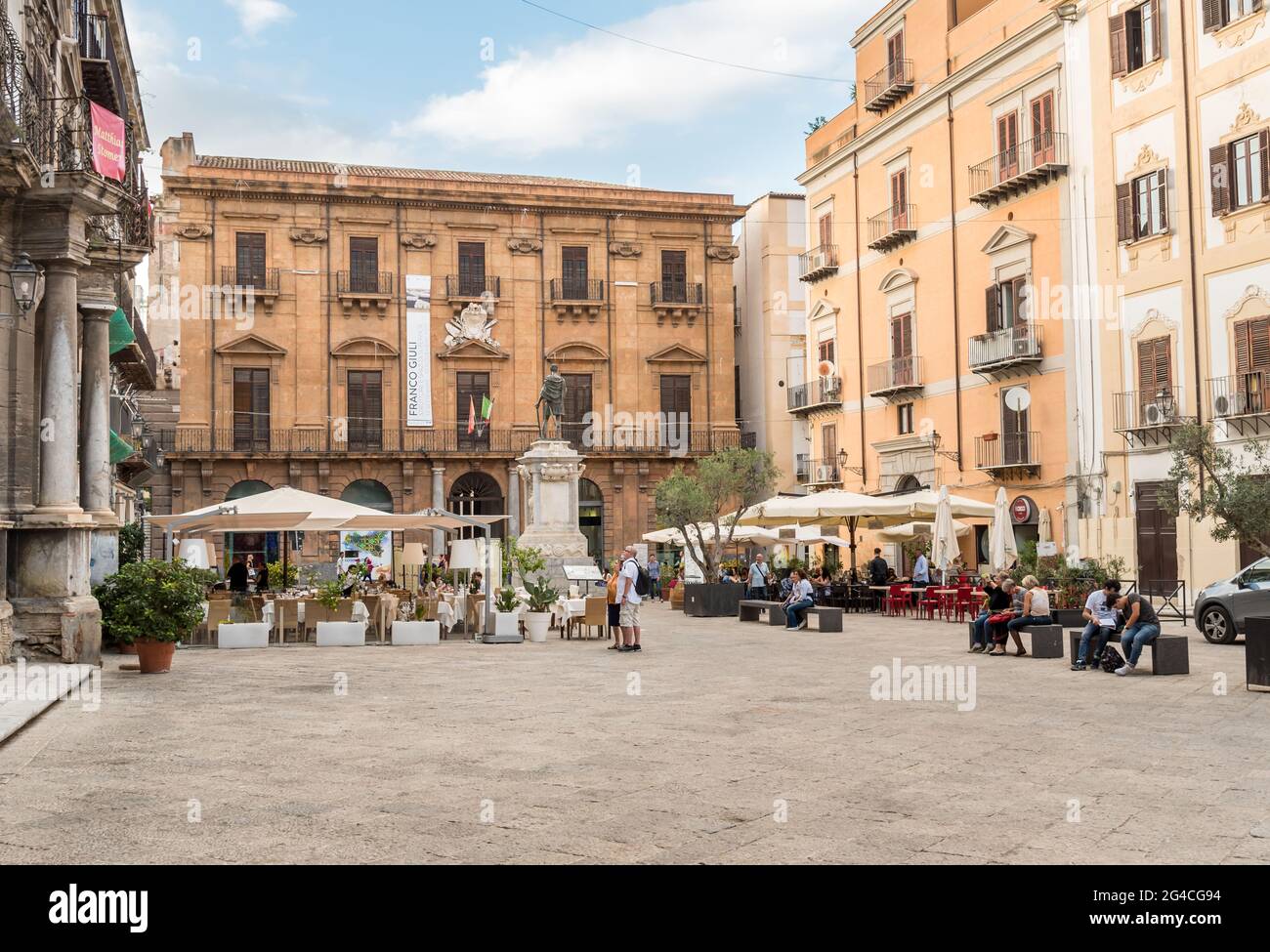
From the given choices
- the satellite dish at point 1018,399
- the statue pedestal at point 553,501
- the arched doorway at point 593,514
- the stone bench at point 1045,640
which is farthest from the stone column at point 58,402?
the arched doorway at point 593,514

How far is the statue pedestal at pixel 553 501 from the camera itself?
2666 centimetres

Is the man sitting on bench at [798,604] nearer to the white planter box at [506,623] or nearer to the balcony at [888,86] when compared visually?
the white planter box at [506,623]

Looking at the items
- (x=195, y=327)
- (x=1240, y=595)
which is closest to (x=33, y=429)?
(x=1240, y=595)

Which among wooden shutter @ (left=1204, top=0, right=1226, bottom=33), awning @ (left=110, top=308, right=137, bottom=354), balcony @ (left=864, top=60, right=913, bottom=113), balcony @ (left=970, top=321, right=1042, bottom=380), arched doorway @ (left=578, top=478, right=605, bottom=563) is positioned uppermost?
balcony @ (left=864, top=60, right=913, bottom=113)

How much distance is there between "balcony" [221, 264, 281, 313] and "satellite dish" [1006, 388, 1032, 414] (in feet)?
82.2

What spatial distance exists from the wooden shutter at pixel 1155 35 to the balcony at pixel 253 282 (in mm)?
28376

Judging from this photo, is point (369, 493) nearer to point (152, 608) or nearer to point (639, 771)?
point (152, 608)

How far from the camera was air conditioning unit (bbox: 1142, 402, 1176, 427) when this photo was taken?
24.0 meters

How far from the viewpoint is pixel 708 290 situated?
153ft

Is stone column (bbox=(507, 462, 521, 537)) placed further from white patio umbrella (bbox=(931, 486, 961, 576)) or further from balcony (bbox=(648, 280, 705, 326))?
white patio umbrella (bbox=(931, 486, 961, 576))

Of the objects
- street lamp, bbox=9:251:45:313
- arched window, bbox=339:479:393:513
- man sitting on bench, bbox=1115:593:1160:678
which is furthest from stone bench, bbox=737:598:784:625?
arched window, bbox=339:479:393:513

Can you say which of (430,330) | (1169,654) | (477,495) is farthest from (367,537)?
(1169,654)

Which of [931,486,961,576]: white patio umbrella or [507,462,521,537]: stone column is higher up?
[507,462,521,537]: stone column
